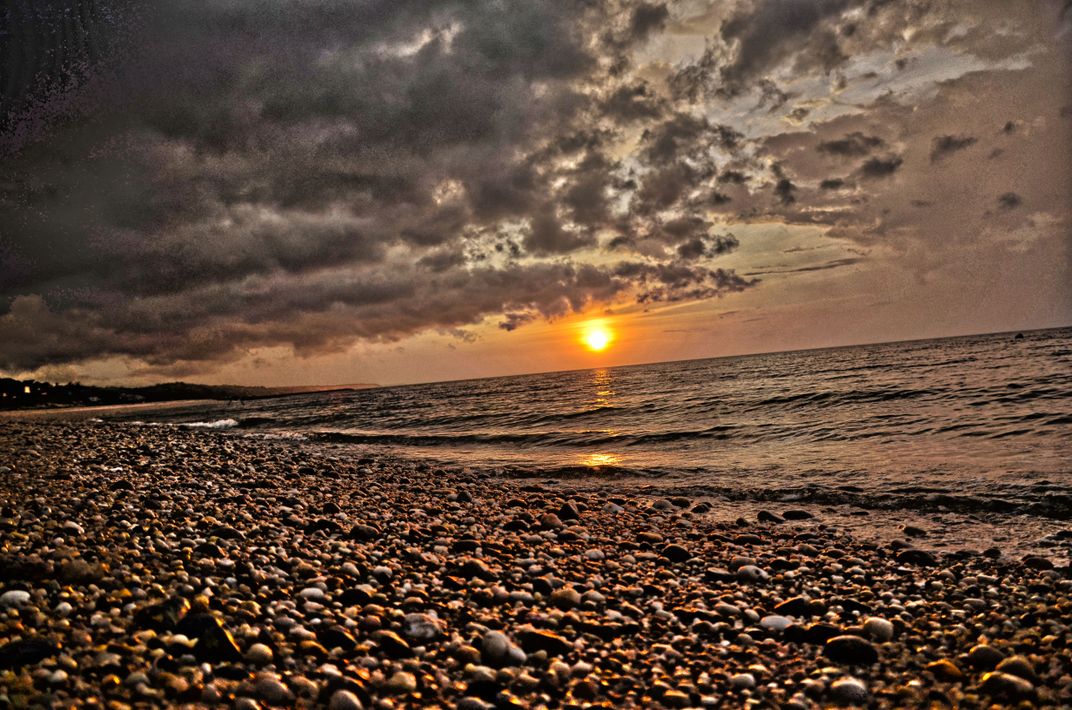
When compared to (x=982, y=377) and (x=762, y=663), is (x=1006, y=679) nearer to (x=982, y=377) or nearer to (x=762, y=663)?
(x=762, y=663)

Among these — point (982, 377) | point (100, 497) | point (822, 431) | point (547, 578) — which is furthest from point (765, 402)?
point (100, 497)

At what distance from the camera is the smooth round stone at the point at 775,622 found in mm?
4663

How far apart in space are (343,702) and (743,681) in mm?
2656

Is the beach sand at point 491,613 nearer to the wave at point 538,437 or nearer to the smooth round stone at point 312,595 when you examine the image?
the smooth round stone at point 312,595

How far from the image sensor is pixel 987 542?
7.24m

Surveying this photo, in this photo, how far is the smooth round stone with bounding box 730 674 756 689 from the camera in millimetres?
3768

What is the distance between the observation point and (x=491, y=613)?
4.79 metres

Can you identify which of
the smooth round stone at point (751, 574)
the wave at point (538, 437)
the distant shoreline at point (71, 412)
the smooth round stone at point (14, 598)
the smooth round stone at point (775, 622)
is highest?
the smooth round stone at point (14, 598)

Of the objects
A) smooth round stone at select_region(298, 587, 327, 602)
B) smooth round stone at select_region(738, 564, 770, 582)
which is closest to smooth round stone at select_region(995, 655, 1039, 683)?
smooth round stone at select_region(738, 564, 770, 582)

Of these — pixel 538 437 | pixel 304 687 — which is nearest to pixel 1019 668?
pixel 304 687

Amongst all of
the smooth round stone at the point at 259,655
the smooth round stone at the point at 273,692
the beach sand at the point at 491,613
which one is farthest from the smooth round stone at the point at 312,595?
the smooth round stone at the point at 273,692

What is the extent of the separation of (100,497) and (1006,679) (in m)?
10.5

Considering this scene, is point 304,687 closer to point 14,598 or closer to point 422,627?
point 422,627

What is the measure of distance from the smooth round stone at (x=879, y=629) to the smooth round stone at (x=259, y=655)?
458cm
